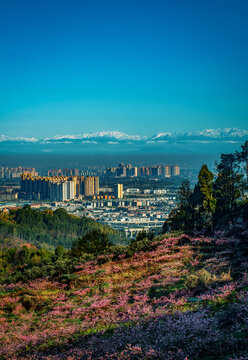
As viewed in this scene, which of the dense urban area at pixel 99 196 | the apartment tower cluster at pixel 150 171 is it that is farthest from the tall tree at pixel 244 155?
the apartment tower cluster at pixel 150 171

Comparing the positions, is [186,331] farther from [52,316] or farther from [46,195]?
[46,195]

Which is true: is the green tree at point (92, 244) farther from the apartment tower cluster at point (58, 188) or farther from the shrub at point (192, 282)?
the apartment tower cluster at point (58, 188)

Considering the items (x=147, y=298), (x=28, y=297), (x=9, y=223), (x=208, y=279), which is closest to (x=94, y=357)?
(x=147, y=298)

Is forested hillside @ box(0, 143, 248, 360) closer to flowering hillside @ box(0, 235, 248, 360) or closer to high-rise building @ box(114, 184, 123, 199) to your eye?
flowering hillside @ box(0, 235, 248, 360)

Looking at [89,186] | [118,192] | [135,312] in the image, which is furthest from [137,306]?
[89,186]

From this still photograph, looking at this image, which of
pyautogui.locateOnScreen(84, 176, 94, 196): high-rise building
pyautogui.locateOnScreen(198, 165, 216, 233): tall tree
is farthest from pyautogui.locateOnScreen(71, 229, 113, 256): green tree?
pyautogui.locateOnScreen(84, 176, 94, 196): high-rise building

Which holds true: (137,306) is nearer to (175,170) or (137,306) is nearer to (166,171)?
(166,171)
